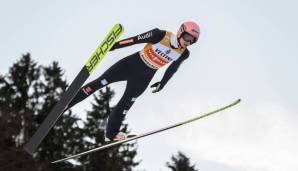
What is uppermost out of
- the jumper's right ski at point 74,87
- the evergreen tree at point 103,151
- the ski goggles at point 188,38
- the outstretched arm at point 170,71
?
the evergreen tree at point 103,151

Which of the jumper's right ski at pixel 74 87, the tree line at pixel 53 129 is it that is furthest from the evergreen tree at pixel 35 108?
the jumper's right ski at pixel 74 87

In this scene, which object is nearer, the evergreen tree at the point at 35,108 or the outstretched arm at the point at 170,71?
the outstretched arm at the point at 170,71

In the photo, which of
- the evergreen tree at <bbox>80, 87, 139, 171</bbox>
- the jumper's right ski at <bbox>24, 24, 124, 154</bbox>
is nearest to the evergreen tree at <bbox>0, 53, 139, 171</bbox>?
the evergreen tree at <bbox>80, 87, 139, 171</bbox>

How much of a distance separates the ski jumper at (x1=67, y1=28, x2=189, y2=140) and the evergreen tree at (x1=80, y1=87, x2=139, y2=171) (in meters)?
15.2

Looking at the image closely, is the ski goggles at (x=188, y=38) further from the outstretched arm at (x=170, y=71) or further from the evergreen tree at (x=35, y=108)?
the evergreen tree at (x=35, y=108)

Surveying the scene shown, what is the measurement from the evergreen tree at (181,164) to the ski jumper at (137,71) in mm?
22750

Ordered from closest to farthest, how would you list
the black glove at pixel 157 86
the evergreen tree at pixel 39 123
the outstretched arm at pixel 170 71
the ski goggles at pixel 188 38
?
the ski goggles at pixel 188 38 < the outstretched arm at pixel 170 71 < the black glove at pixel 157 86 < the evergreen tree at pixel 39 123

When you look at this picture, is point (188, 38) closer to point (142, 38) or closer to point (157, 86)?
point (142, 38)

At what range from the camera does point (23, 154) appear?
23297 mm

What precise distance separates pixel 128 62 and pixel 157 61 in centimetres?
49

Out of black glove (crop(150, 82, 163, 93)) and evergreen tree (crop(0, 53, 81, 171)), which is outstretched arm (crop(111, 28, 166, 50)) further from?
evergreen tree (crop(0, 53, 81, 171))

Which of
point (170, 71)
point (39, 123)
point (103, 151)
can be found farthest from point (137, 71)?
point (39, 123)

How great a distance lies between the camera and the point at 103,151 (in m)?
25.1

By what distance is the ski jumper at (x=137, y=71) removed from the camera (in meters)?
7.26
